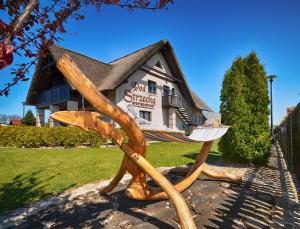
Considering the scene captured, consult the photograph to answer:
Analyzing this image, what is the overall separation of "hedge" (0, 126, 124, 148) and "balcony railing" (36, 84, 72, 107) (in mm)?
5160

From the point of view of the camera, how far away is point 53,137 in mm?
14555

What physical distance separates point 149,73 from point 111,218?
724 inches

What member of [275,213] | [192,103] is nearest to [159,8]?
[275,213]

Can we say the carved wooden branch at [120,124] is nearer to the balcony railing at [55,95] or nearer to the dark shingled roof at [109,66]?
the dark shingled roof at [109,66]

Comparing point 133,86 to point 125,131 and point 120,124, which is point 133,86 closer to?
point 125,131

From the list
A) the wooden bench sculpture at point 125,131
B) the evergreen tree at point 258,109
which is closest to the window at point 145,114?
the evergreen tree at point 258,109

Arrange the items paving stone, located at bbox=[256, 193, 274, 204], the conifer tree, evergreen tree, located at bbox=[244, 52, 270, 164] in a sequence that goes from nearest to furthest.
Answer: paving stone, located at bbox=[256, 193, 274, 204], evergreen tree, located at bbox=[244, 52, 270, 164], the conifer tree

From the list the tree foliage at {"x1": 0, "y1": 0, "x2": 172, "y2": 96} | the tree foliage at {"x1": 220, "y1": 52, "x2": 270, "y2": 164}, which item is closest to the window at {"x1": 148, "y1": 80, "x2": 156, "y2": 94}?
the tree foliage at {"x1": 220, "y1": 52, "x2": 270, "y2": 164}

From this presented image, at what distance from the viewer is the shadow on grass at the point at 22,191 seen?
4.77 m

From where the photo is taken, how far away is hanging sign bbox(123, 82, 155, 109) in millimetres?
19402

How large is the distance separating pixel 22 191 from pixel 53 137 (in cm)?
936

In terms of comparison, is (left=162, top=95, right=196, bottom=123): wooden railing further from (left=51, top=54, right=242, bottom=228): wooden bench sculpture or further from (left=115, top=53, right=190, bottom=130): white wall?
(left=51, top=54, right=242, bottom=228): wooden bench sculpture

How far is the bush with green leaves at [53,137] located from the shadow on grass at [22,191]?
739 centimetres

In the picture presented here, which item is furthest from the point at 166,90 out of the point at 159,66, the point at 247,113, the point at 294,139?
the point at 294,139
